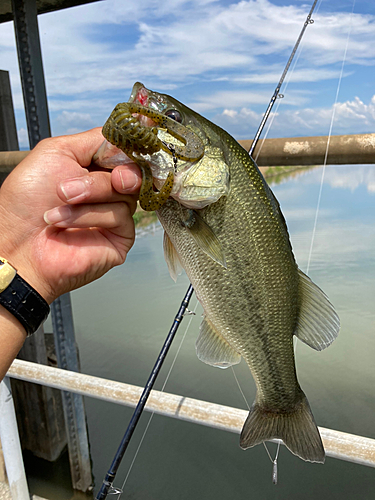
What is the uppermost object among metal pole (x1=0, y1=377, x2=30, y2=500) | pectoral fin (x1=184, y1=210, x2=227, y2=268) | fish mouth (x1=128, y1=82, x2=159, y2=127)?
fish mouth (x1=128, y1=82, x2=159, y2=127)

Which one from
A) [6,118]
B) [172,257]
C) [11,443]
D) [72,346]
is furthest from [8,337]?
[6,118]

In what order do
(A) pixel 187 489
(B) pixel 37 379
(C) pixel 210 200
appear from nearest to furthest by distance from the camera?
1. (C) pixel 210 200
2. (B) pixel 37 379
3. (A) pixel 187 489

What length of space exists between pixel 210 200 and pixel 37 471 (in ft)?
11.4

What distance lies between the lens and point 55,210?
746 millimetres

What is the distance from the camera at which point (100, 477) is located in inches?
129

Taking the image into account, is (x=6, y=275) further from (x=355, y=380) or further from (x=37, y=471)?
(x=355, y=380)

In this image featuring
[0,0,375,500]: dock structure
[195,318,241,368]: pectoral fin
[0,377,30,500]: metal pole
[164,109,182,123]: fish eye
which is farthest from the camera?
[0,377,30,500]: metal pole

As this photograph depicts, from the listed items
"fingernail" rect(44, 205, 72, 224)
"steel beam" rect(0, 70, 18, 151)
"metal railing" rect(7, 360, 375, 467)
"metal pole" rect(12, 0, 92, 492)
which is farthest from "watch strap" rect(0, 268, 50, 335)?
"steel beam" rect(0, 70, 18, 151)

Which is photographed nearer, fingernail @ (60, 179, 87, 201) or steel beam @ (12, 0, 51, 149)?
fingernail @ (60, 179, 87, 201)

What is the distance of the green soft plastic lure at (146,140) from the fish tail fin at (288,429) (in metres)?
0.49

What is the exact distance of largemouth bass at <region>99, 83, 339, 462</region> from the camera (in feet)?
2.37

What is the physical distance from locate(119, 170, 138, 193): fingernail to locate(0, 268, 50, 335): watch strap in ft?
0.92

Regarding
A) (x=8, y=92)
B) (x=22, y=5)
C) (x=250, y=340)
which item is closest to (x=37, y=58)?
(x=22, y=5)

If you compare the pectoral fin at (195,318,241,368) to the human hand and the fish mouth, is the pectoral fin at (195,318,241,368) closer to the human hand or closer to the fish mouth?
the human hand
